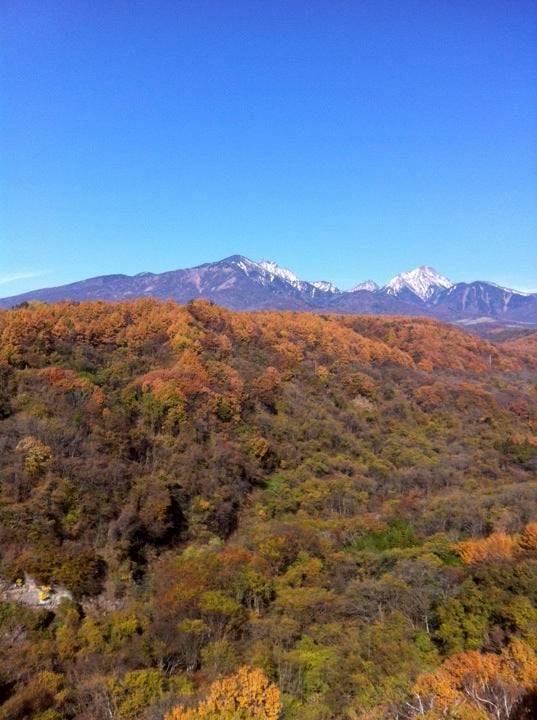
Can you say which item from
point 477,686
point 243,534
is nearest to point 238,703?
point 477,686

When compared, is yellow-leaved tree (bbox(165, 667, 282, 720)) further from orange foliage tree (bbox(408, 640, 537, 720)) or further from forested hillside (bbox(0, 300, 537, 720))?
orange foliage tree (bbox(408, 640, 537, 720))

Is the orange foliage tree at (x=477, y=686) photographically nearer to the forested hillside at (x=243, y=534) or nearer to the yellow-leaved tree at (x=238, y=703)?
the forested hillside at (x=243, y=534)

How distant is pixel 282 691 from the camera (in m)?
15.7

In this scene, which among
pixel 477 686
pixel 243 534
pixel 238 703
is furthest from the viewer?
pixel 243 534

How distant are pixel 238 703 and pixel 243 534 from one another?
14459 mm

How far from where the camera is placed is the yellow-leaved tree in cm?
1262

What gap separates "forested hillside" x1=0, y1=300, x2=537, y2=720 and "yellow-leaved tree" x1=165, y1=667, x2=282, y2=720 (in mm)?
55

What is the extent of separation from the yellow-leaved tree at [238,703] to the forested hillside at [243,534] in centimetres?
6

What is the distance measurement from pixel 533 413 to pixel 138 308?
42908 millimetres

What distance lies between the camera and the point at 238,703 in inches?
530

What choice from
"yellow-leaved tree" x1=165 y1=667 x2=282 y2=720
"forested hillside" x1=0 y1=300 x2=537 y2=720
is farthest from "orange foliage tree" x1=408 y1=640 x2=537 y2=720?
"yellow-leaved tree" x1=165 y1=667 x2=282 y2=720

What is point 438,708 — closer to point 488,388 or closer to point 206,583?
point 206,583

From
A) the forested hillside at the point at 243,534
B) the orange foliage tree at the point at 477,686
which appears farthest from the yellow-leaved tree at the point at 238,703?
the orange foliage tree at the point at 477,686

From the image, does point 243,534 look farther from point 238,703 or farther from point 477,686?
point 477,686
